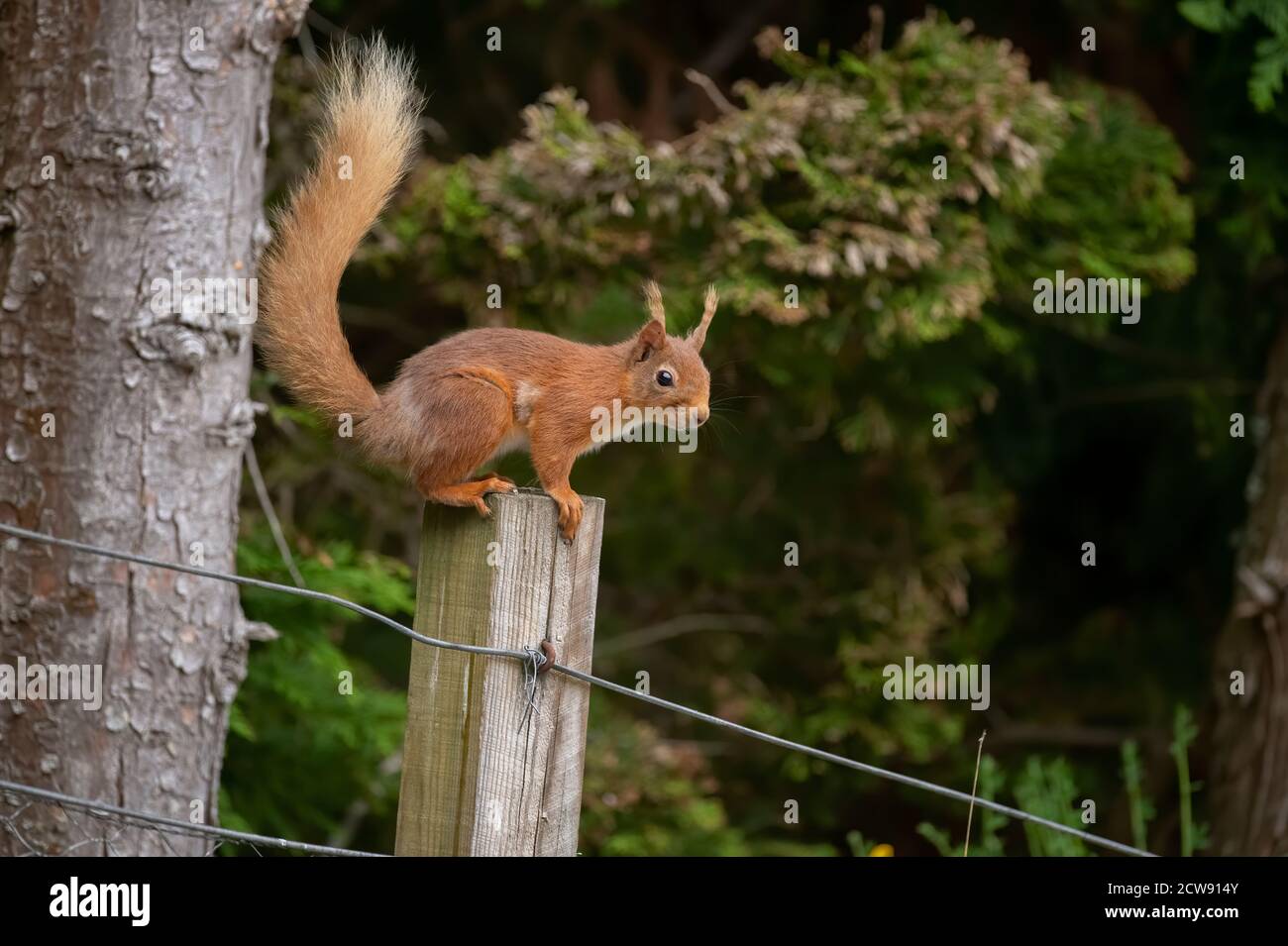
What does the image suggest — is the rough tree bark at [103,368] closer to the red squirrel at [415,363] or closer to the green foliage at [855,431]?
the red squirrel at [415,363]

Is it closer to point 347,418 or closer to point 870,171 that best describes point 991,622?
point 870,171

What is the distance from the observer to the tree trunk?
4094mm

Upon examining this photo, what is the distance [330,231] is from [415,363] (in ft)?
1.19

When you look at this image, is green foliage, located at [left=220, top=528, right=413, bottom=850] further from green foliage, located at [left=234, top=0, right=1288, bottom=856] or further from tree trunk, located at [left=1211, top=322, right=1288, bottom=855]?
tree trunk, located at [left=1211, top=322, right=1288, bottom=855]

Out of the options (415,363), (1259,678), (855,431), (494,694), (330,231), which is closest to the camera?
(494,694)

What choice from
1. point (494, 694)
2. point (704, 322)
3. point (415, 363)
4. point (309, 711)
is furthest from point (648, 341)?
point (309, 711)

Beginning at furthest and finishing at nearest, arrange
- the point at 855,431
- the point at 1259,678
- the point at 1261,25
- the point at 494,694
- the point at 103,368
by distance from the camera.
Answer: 1. the point at 855,431
2. the point at 1259,678
3. the point at 1261,25
4. the point at 103,368
5. the point at 494,694

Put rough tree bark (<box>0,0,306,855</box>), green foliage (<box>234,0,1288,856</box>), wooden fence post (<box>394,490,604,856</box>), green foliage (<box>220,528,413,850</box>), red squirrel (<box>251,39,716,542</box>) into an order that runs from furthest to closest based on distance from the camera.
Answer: green foliage (<box>234,0,1288,856</box>) < green foliage (<box>220,528,413,850</box>) < rough tree bark (<box>0,0,306,855</box>) < red squirrel (<box>251,39,716,542</box>) < wooden fence post (<box>394,490,604,856</box>)

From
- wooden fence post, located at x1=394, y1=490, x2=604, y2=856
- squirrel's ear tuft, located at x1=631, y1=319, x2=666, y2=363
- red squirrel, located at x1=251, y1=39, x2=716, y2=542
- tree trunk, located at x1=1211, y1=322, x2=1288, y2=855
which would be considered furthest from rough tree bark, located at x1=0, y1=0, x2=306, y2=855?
tree trunk, located at x1=1211, y1=322, x2=1288, y2=855

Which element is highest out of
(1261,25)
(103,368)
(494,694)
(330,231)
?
(1261,25)

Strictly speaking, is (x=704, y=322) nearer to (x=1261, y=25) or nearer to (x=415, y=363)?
(x=415, y=363)

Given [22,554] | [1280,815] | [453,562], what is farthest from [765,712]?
[453,562]

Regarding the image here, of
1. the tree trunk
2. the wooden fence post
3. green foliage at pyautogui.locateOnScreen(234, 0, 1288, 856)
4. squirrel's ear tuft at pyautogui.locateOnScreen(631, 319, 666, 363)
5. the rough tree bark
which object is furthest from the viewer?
the tree trunk

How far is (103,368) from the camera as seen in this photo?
299 cm
